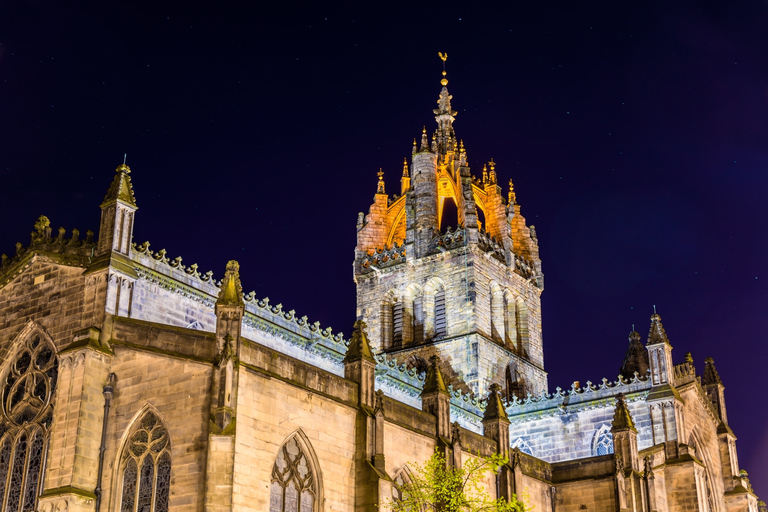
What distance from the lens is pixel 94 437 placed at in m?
29.8

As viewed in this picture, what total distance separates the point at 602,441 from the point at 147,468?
95.0 ft

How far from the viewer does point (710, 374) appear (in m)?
58.3

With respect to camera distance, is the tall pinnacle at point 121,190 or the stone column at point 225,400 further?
the tall pinnacle at point 121,190

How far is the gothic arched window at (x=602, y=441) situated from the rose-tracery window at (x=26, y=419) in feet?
95.9

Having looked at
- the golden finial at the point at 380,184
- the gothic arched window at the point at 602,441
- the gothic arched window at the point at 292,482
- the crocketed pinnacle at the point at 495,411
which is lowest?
the gothic arched window at the point at 292,482

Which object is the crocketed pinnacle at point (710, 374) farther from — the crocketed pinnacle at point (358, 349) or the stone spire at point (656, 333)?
the crocketed pinnacle at point (358, 349)

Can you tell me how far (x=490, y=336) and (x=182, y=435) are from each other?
109 ft

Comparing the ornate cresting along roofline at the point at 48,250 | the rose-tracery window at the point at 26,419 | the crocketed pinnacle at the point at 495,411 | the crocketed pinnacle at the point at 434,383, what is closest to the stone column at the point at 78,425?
the rose-tracery window at the point at 26,419

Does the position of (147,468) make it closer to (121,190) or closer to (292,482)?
(292,482)

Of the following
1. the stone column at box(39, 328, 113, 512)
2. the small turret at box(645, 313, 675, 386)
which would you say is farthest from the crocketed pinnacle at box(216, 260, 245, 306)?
the small turret at box(645, 313, 675, 386)

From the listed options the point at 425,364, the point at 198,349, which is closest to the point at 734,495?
the point at 425,364

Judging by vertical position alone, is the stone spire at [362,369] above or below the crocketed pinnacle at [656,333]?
below

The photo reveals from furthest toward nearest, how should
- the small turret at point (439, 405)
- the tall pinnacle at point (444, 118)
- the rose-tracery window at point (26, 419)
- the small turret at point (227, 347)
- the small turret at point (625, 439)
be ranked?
the tall pinnacle at point (444, 118) → the small turret at point (625, 439) → the small turret at point (439, 405) → the rose-tracery window at point (26, 419) → the small turret at point (227, 347)

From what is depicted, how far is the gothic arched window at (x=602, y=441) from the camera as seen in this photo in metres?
50.8
